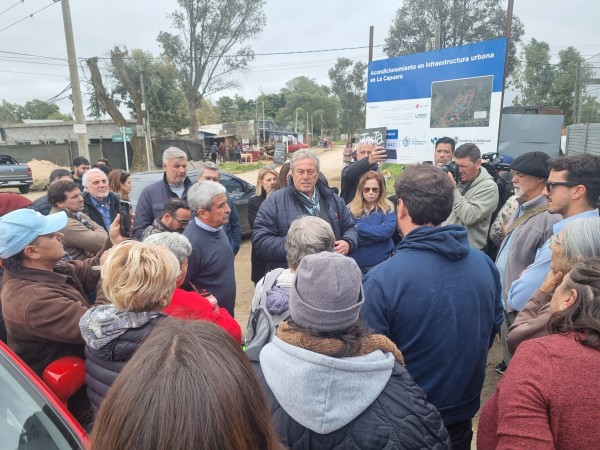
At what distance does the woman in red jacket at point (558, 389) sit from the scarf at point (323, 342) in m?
0.39

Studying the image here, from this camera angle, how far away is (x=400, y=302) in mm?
1793

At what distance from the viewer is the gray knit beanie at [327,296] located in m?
1.26

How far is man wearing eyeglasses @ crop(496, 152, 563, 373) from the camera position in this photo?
2854mm

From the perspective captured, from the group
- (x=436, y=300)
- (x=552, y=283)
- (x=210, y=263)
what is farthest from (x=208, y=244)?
(x=552, y=283)

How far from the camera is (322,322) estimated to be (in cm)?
125

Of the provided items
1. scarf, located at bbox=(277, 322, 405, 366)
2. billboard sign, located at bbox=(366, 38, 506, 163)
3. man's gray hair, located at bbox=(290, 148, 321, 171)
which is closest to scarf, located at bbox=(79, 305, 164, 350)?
scarf, located at bbox=(277, 322, 405, 366)

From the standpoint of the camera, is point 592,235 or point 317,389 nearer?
point 317,389

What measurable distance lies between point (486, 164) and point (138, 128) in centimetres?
2568

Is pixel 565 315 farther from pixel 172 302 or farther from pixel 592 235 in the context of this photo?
pixel 172 302

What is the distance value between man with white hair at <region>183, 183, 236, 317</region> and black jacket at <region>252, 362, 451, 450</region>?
1805 millimetres

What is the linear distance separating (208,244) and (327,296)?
188 cm

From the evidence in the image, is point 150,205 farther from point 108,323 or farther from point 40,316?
point 108,323

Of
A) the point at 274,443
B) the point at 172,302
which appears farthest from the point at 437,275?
the point at 172,302

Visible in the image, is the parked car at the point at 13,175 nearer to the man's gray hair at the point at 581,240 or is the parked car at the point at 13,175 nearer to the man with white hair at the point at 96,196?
the man with white hair at the point at 96,196
